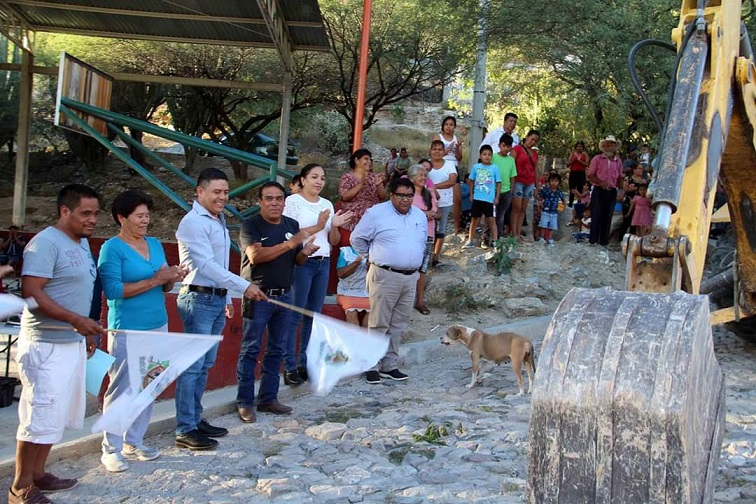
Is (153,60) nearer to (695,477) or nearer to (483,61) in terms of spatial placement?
(483,61)

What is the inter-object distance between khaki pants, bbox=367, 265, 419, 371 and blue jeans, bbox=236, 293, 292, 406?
1.29m

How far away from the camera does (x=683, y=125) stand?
14.4 ft

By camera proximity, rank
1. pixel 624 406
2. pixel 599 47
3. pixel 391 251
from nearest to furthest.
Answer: pixel 624 406, pixel 391 251, pixel 599 47

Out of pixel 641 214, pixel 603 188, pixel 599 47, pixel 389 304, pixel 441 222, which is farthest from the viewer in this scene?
pixel 599 47

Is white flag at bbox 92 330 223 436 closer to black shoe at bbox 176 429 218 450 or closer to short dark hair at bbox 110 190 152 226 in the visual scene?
black shoe at bbox 176 429 218 450

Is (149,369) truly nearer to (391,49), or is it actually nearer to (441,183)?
(441,183)

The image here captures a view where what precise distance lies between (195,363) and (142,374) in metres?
0.65

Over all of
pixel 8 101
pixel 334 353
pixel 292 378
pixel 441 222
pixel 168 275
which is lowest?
pixel 292 378

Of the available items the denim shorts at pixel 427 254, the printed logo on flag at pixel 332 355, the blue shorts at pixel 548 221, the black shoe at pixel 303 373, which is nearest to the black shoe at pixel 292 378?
the black shoe at pixel 303 373

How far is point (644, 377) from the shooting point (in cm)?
334

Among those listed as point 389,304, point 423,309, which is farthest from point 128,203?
point 423,309

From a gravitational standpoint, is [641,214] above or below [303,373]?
above

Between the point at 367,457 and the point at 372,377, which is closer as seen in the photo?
the point at 367,457

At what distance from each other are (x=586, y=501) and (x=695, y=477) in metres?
0.42
